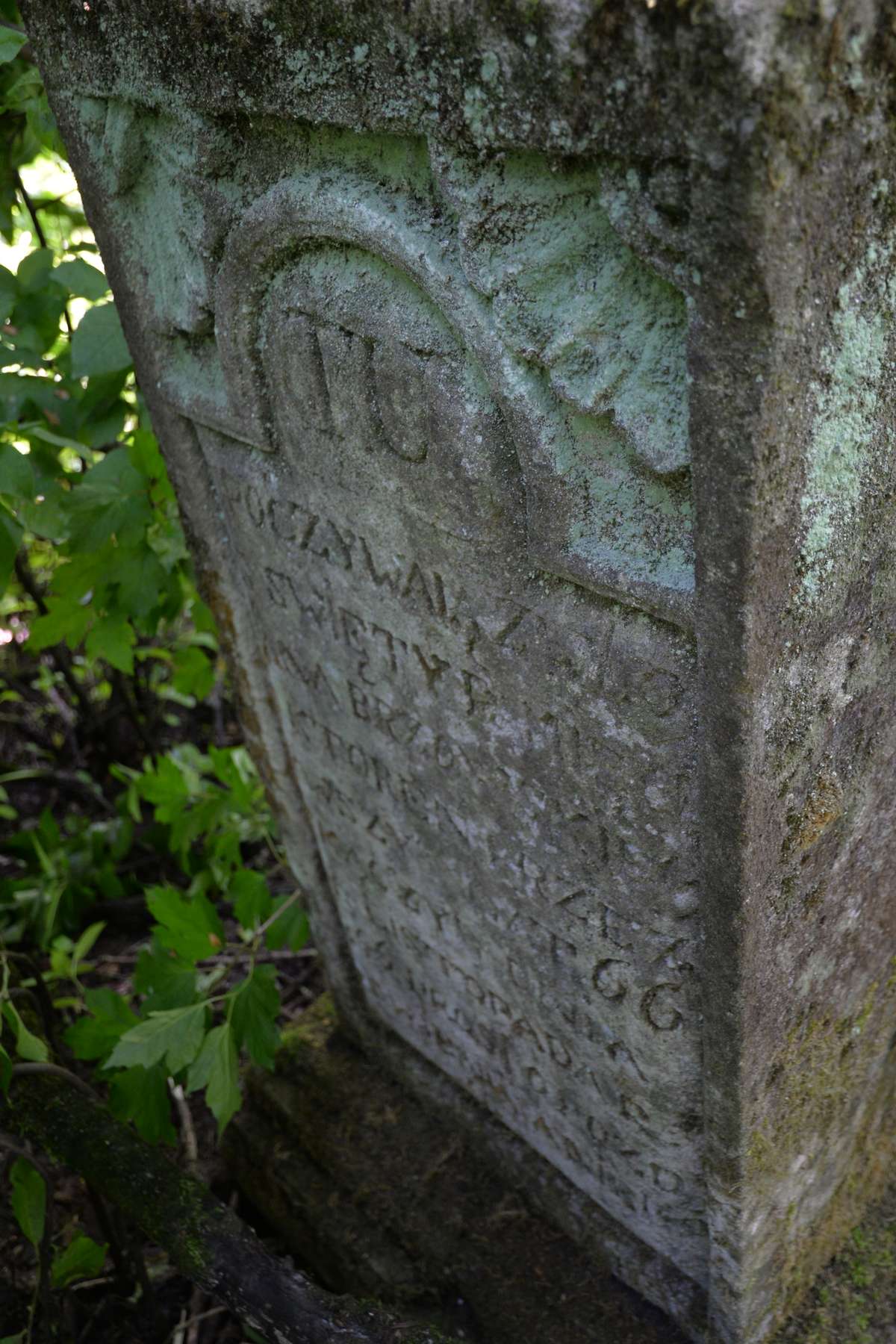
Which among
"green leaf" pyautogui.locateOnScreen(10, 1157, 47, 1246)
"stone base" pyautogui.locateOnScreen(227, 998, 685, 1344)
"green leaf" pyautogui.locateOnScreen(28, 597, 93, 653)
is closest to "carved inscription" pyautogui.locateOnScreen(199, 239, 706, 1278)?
"stone base" pyautogui.locateOnScreen(227, 998, 685, 1344)

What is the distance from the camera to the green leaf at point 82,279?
5.50 ft

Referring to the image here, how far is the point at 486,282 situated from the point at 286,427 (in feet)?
1.46

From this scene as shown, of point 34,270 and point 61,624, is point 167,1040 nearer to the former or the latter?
point 61,624

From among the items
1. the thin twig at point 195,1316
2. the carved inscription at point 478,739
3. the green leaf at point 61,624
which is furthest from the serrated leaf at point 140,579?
the thin twig at point 195,1316

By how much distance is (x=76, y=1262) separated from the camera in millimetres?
1706

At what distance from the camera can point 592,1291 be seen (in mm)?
1664

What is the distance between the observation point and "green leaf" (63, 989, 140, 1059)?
73.7 inches

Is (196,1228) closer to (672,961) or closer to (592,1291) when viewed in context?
(592,1291)

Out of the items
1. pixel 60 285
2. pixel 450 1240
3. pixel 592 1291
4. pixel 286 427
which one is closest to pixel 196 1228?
pixel 450 1240

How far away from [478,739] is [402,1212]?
38.2 inches

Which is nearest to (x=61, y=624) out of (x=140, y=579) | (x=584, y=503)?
(x=140, y=579)

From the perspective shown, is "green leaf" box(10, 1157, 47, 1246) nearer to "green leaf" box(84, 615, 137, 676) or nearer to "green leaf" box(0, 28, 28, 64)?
"green leaf" box(84, 615, 137, 676)

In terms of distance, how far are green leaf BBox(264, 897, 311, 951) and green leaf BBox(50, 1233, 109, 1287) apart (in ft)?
1.76

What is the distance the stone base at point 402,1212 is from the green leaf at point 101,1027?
339mm
